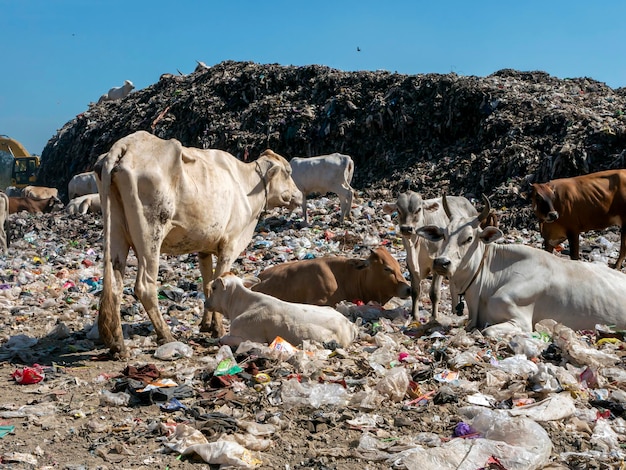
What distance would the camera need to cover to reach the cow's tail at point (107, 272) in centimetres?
544

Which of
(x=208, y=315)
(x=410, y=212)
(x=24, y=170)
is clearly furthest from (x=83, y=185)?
(x=410, y=212)

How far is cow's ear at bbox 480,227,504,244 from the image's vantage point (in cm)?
606

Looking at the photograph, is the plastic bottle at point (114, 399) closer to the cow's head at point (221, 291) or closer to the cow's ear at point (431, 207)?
the cow's head at point (221, 291)

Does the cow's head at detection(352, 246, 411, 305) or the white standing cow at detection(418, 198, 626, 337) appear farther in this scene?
the cow's head at detection(352, 246, 411, 305)

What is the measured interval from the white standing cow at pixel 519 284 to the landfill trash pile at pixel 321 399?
18 centimetres

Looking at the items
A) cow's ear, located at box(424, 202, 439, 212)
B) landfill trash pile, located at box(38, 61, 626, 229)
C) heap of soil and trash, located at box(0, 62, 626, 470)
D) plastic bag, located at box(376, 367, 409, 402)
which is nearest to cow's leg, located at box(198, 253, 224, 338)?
heap of soil and trash, located at box(0, 62, 626, 470)

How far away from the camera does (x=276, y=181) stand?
7.85 metres

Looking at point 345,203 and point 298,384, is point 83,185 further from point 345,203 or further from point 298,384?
point 298,384

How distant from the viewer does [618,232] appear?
483 inches

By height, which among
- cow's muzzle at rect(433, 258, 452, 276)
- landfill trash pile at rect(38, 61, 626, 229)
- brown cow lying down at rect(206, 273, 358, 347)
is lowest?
brown cow lying down at rect(206, 273, 358, 347)

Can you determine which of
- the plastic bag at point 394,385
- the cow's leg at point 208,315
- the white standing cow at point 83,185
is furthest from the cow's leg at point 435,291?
the white standing cow at point 83,185

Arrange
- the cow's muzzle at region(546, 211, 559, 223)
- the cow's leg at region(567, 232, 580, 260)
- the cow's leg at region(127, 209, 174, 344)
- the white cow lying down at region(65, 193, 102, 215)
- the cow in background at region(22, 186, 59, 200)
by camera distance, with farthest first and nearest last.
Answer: the cow in background at region(22, 186, 59, 200) < the white cow lying down at region(65, 193, 102, 215) < the cow's leg at region(567, 232, 580, 260) < the cow's muzzle at region(546, 211, 559, 223) < the cow's leg at region(127, 209, 174, 344)

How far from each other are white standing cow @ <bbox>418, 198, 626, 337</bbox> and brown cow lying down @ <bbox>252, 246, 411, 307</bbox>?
1.47 m

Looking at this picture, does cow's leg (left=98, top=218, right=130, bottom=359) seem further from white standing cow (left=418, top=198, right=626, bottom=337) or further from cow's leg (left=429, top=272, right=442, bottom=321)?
cow's leg (left=429, top=272, right=442, bottom=321)
